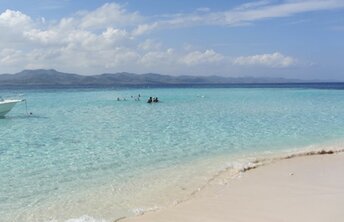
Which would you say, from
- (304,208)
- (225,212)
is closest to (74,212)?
(225,212)

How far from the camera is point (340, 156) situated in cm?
1225

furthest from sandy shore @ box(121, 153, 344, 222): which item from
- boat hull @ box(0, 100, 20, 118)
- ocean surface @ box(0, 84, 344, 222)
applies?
boat hull @ box(0, 100, 20, 118)

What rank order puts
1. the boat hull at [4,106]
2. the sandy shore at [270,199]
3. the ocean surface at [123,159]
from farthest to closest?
the boat hull at [4,106]
the ocean surface at [123,159]
the sandy shore at [270,199]

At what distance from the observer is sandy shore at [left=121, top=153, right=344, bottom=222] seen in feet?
22.8

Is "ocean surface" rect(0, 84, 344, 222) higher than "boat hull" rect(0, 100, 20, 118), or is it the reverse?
"boat hull" rect(0, 100, 20, 118)

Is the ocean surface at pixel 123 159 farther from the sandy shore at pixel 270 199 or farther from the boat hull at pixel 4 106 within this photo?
the boat hull at pixel 4 106

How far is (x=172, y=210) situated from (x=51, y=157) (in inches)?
261

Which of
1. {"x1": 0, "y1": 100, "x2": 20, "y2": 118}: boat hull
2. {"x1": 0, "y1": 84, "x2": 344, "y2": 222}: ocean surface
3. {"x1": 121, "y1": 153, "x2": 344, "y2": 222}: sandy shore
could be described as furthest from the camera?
{"x1": 0, "y1": 100, "x2": 20, "y2": 118}: boat hull

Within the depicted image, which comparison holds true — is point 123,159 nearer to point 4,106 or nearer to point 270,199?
point 270,199

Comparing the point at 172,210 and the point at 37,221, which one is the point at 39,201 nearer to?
the point at 37,221

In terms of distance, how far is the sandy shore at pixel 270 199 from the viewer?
6.94 m

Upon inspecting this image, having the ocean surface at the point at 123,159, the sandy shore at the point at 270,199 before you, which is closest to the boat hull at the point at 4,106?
the ocean surface at the point at 123,159

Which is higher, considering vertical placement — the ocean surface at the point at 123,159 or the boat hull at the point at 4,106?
the boat hull at the point at 4,106

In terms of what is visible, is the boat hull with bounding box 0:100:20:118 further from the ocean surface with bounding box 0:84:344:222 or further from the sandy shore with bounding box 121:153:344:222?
the sandy shore with bounding box 121:153:344:222
